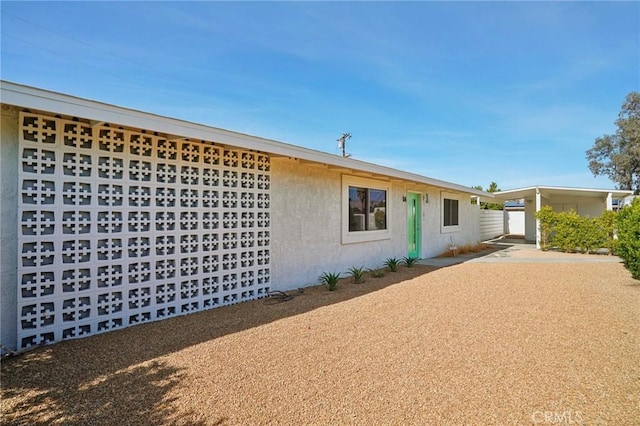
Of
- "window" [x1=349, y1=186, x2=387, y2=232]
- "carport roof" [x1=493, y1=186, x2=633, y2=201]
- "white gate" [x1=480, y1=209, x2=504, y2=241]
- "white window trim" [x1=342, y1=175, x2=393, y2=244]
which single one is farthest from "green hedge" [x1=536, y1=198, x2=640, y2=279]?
"window" [x1=349, y1=186, x2=387, y2=232]

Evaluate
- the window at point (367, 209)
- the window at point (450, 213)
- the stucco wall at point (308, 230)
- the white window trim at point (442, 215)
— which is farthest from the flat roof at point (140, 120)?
the window at point (450, 213)

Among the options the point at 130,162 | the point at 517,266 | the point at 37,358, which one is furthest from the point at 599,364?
the point at 517,266

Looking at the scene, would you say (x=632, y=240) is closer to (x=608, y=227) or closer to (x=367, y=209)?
(x=367, y=209)

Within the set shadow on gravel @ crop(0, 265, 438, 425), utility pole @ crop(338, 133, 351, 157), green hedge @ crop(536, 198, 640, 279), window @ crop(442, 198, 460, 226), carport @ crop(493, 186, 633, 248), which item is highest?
utility pole @ crop(338, 133, 351, 157)

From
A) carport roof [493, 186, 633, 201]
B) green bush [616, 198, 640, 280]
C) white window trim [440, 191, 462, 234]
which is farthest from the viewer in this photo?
carport roof [493, 186, 633, 201]

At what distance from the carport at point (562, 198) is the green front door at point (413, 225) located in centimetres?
744

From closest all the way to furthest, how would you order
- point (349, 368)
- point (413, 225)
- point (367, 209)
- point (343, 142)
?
1. point (349, 368)
2. point (367, 209)
3. point (413, 225)
4. point (343, 142)

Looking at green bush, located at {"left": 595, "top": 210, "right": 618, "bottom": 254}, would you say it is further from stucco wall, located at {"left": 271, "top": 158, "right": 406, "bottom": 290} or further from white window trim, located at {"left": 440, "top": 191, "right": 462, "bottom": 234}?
stucco wall, located at {"left": 271, "top": 158, "right": 406, "bottom": 290}

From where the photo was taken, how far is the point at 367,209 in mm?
9867

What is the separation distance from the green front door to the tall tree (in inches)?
1157

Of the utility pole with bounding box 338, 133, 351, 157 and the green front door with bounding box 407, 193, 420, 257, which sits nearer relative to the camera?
the green front door with bounding box 407, 193, 420, 257

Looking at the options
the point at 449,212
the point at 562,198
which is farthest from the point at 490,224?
the point at 449,212

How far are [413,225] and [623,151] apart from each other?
30.9 meters

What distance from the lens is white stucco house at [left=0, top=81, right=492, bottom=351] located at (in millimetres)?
3906
